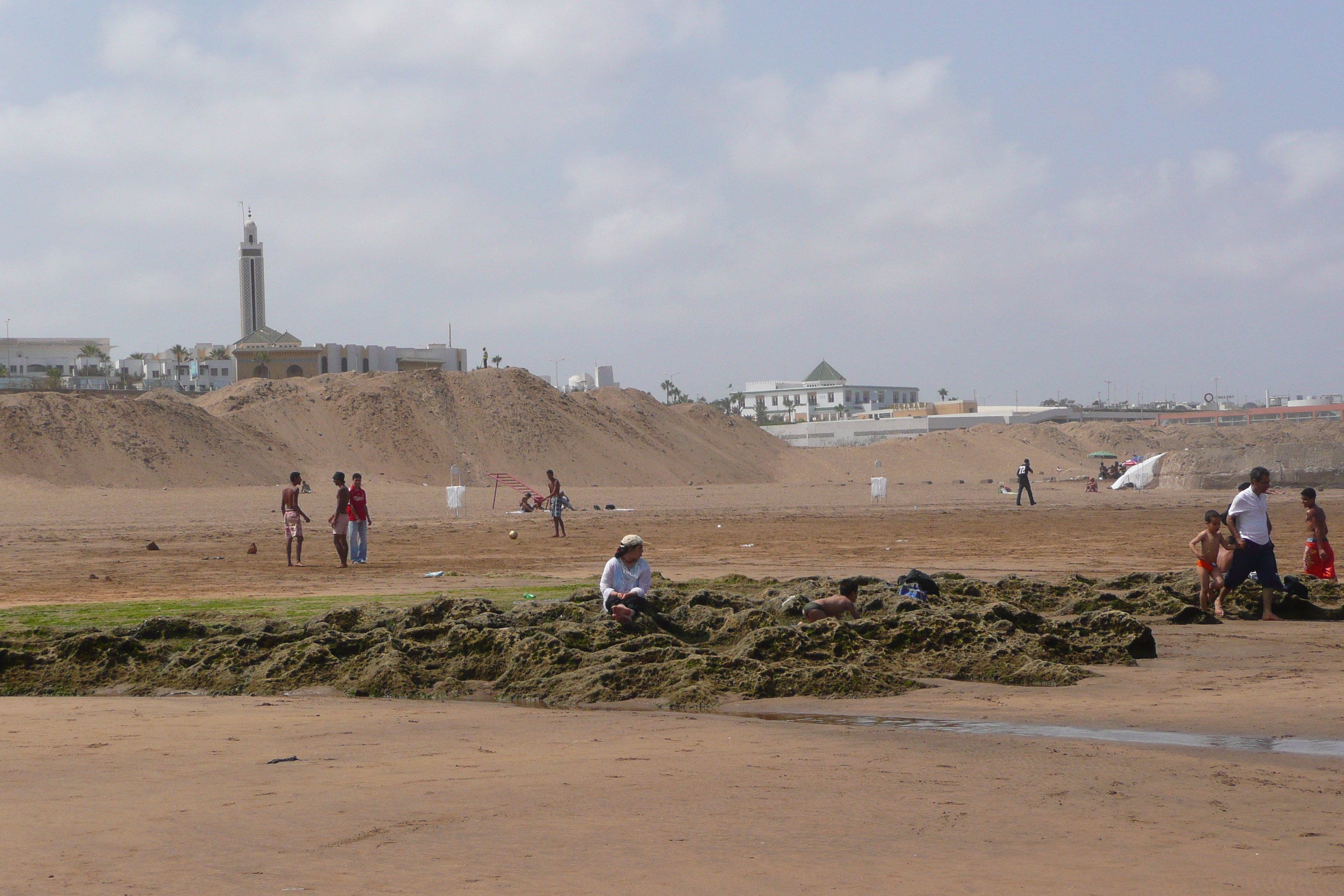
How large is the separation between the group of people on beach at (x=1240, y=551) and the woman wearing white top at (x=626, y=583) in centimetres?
543

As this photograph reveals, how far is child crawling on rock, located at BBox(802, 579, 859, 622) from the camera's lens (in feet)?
35.1

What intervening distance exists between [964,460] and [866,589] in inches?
2539

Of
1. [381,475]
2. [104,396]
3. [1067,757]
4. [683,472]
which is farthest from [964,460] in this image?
[1067,757]

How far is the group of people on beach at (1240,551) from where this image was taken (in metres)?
11.7

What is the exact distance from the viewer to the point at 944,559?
19.7 meters

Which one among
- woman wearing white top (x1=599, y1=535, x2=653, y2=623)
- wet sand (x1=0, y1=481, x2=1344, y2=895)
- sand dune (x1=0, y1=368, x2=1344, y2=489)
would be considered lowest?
wet sand (x1=0, y1=481, x2=1344, y2=895)

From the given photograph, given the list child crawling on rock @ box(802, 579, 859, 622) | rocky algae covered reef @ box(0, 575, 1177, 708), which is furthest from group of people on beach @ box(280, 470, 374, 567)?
child crawling on rock @ box(802, 579, 859, 622)

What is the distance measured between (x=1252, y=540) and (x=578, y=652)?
6780 mm

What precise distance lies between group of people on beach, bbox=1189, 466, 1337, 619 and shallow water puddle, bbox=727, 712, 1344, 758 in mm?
4926

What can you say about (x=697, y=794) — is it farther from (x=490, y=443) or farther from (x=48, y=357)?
(x=48, y=357)

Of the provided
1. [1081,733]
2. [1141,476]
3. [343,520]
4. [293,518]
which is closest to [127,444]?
[293,518]

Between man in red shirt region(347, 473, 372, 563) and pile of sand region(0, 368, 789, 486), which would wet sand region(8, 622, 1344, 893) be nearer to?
man in red shirt region(347, 473, 372, 563)

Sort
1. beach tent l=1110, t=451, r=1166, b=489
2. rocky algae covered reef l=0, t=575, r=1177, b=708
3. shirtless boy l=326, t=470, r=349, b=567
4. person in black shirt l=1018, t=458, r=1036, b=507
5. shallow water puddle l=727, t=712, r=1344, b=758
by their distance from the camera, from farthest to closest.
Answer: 1. beach tent l=1110, t=451, r=1166, b=489
2. person in black shirt l=1018, t=458, r=1036, b=507
3. shirtless boy l=326, t=470, r=349, b=567
4. rocky algae covered reef l=0, t=575, r=1177, b=708
5. shallow water puddle l=727, t=712, r=1344, b=758

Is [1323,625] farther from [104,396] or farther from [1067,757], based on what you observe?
[104,396]
